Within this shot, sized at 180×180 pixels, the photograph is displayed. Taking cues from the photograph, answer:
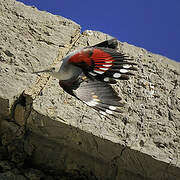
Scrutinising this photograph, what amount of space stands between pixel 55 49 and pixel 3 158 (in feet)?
2.28

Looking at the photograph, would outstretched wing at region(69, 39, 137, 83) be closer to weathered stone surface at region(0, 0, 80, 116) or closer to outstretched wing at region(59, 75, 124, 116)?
outstretched wing at region(59, 75, 124, 116)

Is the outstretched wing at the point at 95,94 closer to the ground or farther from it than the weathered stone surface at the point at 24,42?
closer to the ground

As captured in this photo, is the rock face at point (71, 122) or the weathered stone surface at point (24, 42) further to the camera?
the weathered stone surface at point (24, 42)

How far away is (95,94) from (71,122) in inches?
13.8

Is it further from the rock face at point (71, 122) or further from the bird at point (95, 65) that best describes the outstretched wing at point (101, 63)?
the rock face at point (71, 122)

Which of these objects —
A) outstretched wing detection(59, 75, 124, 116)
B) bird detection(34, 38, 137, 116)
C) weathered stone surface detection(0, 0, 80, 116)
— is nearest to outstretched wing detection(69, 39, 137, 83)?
bird detection(34, 38, 137, 116)

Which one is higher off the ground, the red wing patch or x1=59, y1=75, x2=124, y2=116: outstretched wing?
the red wing patch

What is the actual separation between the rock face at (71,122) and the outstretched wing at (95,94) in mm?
322

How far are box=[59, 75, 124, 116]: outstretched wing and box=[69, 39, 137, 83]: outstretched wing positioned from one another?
0.12 m

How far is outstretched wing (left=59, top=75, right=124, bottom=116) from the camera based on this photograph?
1308 mm

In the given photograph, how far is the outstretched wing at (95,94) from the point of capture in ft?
4.29

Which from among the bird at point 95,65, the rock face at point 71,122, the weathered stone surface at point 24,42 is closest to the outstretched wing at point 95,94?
the bird at point 95,65

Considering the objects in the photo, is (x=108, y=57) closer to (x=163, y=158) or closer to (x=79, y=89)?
(x=79, y=89)

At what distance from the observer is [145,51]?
2105mm
